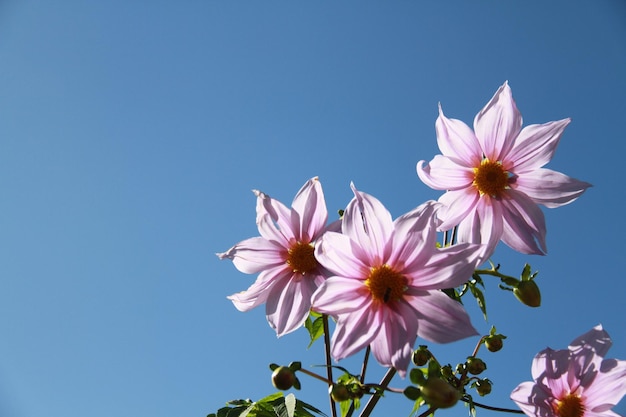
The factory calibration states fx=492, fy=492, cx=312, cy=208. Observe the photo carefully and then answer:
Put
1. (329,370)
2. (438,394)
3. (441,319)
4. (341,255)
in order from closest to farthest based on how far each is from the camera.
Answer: (438,394), (441,319), (341,255), (329,370)

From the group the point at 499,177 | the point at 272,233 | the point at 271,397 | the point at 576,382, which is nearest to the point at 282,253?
the point at 272,233

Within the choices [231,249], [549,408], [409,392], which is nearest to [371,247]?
[409,392]

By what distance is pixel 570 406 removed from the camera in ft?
6.24

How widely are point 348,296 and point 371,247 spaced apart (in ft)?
0.66

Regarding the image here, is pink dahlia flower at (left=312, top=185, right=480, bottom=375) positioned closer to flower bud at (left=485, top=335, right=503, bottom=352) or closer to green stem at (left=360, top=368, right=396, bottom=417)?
green stem at (left=360, top=368, right=396, bottom=417)

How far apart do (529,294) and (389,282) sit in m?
0.58

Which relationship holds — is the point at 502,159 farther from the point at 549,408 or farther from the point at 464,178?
the point at 549,408

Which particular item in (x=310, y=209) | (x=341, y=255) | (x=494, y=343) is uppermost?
(x=310, y=209)

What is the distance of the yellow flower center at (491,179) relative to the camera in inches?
82.0

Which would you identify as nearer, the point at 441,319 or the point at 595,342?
the point at 441,319

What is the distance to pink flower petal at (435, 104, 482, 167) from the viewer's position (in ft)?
7.09

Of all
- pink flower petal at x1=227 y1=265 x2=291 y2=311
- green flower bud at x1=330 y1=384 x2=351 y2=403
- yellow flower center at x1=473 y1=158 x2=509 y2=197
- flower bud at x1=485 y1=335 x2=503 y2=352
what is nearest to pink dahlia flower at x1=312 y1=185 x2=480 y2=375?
green flower bud at x1=330 y1=384 x2=351 y2=403

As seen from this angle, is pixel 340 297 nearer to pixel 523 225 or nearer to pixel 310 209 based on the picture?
pixel 310 209

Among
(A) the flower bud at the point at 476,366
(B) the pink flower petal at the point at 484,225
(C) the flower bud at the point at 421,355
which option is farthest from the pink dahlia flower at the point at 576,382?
(B) the pink flower petal at the point at 484,225
